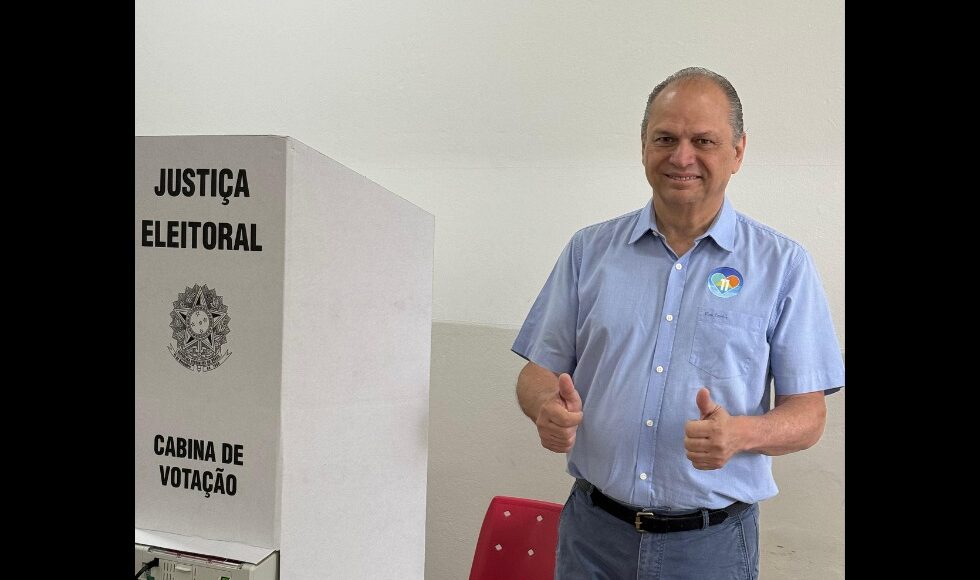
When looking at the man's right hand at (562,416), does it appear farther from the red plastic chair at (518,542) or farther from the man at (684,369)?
the red plastic chair at (518,542)

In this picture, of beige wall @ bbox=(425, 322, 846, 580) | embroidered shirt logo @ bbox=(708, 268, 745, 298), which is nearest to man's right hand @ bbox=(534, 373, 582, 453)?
embroidered shirt logo @ bbox=(708, 268, 745, 298)

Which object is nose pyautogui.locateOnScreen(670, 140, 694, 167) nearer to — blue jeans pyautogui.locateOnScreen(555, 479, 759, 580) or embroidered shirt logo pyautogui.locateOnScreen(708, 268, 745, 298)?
embroidered shirt logo pyautogui.locateOnScreen(708, 268, 745, 298)

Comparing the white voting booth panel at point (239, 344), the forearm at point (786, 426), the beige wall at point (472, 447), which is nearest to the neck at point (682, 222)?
the forearm at point (786, 426)

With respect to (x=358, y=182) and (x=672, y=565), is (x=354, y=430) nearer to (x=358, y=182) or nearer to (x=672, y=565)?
(x=358, y=182)

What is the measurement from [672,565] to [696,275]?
1.85ft

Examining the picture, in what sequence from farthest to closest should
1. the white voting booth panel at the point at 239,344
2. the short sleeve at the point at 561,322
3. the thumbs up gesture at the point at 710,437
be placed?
1. the short sleeve at the point at 561,322
2. the thumbs up gesture at the point at 710,437
3. the white voting booth panel at the point at 239,344

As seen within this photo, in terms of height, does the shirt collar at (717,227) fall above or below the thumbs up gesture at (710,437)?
above

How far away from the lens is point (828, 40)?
2039 millimetres

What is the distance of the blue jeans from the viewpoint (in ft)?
4.67

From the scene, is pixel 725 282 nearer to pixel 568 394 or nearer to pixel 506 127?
pixel 568 394

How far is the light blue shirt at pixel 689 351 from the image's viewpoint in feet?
4.81

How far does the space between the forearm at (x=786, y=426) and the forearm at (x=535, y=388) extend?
382 mm

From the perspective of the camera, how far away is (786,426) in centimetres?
141

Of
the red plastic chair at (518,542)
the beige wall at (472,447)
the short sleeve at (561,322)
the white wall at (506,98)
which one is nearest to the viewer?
the short sleeve at (561,322)
